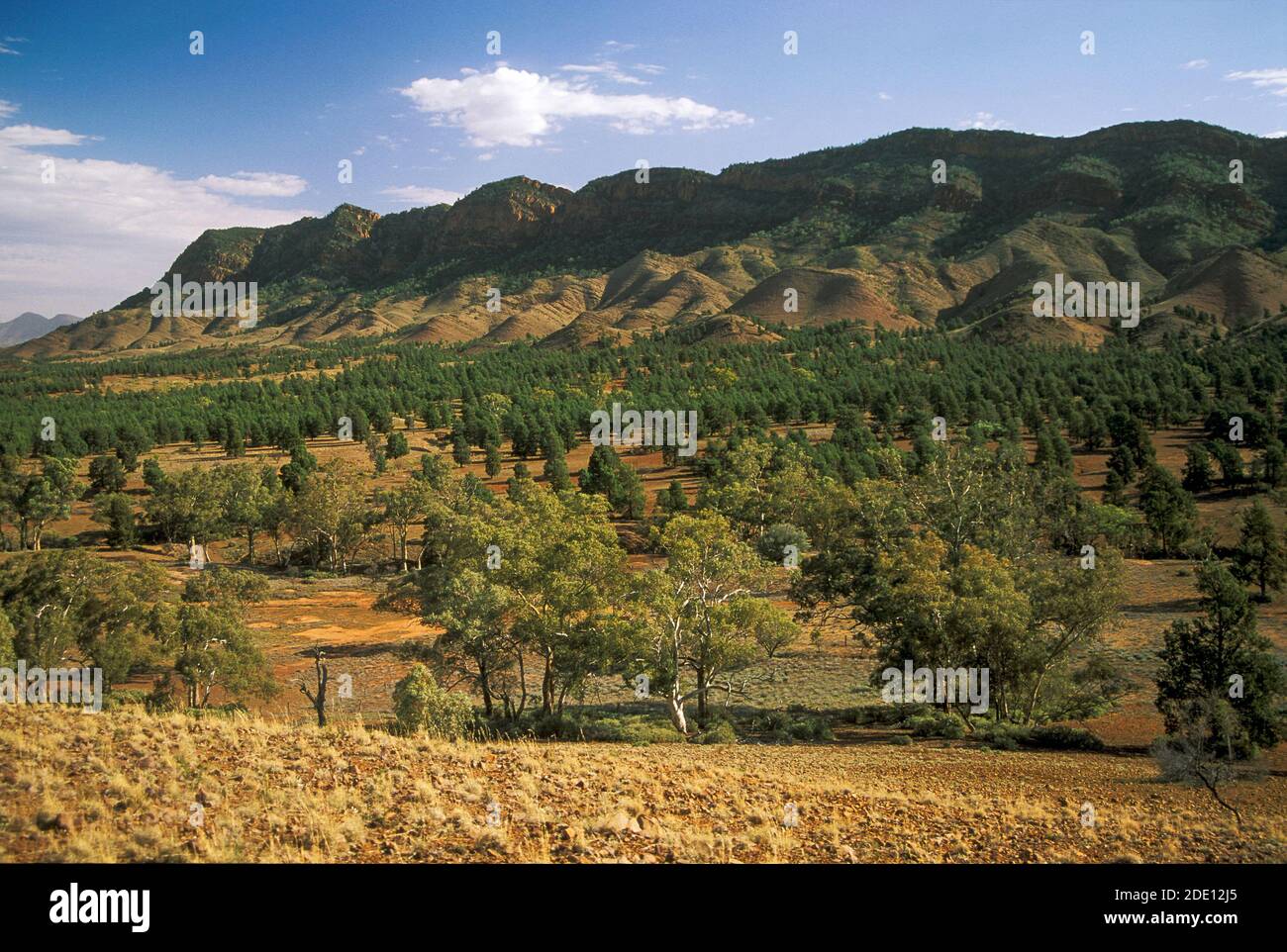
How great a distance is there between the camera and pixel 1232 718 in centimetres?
1989

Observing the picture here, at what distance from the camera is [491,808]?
10.3 m

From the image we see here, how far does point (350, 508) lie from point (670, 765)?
50194 millimetres

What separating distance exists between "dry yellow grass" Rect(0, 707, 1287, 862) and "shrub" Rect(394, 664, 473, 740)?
194 inches

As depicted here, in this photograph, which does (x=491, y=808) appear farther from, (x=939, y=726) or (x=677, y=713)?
(x=939, y=726)

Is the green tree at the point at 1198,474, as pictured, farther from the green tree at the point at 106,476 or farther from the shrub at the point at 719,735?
the green tree at the point at 106,476

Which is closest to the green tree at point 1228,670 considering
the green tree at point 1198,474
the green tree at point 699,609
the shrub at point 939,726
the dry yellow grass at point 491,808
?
the dry yellow grass at point 491,808

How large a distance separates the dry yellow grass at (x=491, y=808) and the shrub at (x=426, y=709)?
492 cm

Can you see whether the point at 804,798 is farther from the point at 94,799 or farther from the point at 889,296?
the point at 889,296

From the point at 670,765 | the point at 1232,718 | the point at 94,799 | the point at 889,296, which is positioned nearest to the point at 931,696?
the point at 1232,718

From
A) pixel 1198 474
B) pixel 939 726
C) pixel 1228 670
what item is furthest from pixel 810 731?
pixel 1198 474

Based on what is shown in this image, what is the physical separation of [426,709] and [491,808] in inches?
417

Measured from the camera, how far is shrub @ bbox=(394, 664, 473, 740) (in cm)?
2002

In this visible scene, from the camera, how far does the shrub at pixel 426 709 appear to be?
2002 centimetres

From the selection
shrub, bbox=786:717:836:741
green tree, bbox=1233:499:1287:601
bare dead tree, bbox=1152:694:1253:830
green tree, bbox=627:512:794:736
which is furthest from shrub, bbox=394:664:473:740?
green tree, bbox=1233:499:1287:601
